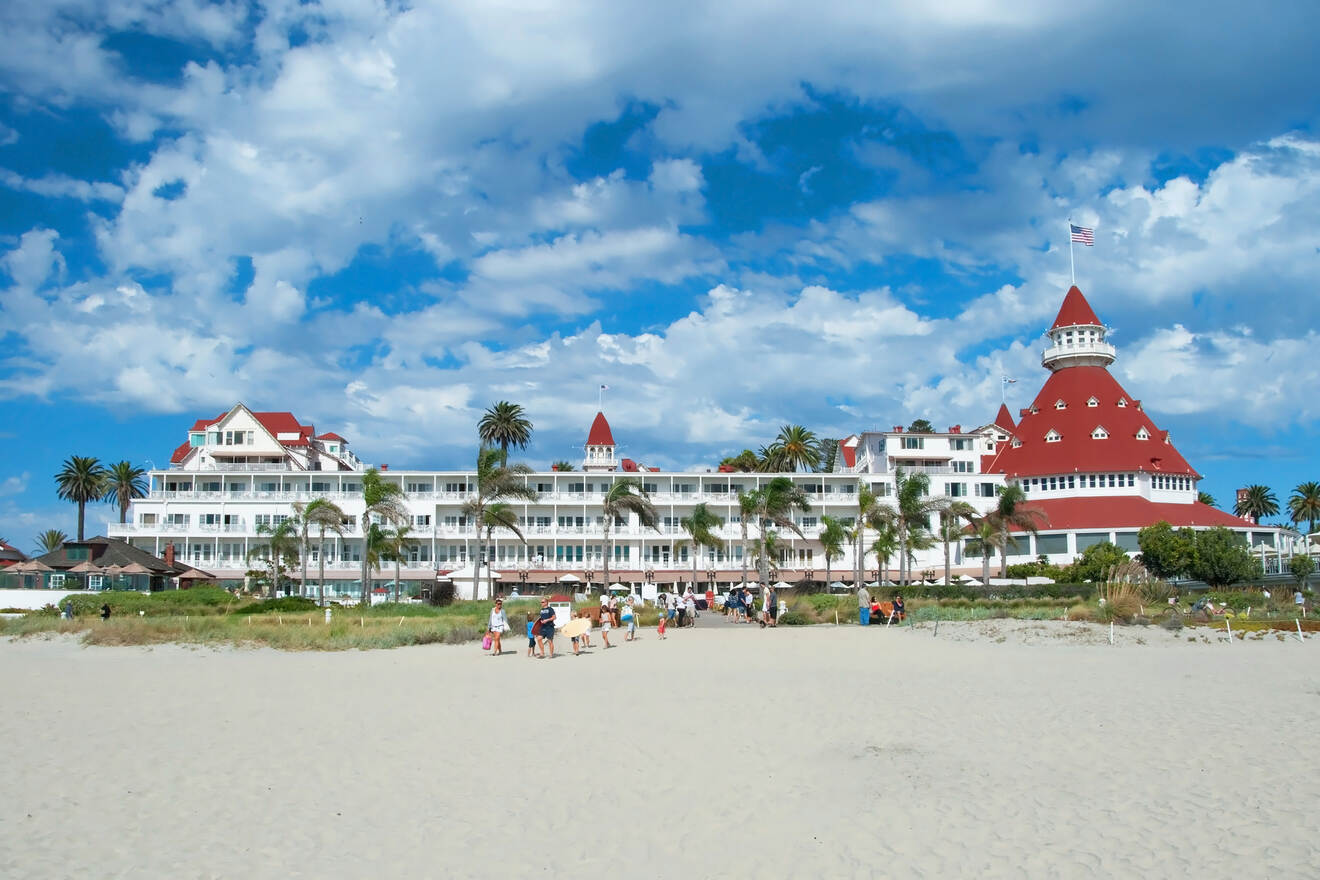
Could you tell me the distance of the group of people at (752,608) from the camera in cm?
3544

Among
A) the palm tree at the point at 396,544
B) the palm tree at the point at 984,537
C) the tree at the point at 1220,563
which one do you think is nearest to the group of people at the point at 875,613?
the palm tree at the point at 984,537

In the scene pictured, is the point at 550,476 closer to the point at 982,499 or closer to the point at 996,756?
the point at 982,499

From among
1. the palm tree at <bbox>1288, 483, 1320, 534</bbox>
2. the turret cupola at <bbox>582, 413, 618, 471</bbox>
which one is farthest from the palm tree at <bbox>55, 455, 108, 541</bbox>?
the palm tree at <bbox>1288, 483, 1320, 534</bbox>

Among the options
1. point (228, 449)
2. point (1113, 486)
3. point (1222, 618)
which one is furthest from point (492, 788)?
point (228, 449)

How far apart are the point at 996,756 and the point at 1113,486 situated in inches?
2411

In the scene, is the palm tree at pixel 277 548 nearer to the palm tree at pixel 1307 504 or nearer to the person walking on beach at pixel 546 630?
the person walking on beach at pixel 546 630

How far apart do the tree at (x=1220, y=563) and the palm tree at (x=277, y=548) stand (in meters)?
49.4

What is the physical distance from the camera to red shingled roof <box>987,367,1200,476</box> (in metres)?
67.2

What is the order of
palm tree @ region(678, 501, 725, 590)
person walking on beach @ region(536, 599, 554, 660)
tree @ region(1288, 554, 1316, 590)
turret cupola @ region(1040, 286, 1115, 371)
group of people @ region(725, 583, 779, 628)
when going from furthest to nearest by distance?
1. turret cupola @ region(1040, 286, 1115, 371)
2. palm tree @ region(678, 501, 725, 590)
3. tree @ region(1288, 554, 1316, 590)
4. group of people @ region(725, 583, 779, 628)
5. person walking on beach @ region(536, 599, 554, 660)

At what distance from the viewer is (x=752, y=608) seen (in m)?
40.2

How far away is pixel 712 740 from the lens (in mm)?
12203

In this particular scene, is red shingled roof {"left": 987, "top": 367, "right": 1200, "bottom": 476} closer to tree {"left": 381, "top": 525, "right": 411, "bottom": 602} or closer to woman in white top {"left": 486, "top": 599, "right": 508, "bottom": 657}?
tree {"left": 381, "top": 525, "right": 411, "bottom": 602}

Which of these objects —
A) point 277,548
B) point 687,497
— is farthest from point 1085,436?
point 277,548

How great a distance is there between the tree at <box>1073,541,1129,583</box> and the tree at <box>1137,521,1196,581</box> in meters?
1.35
